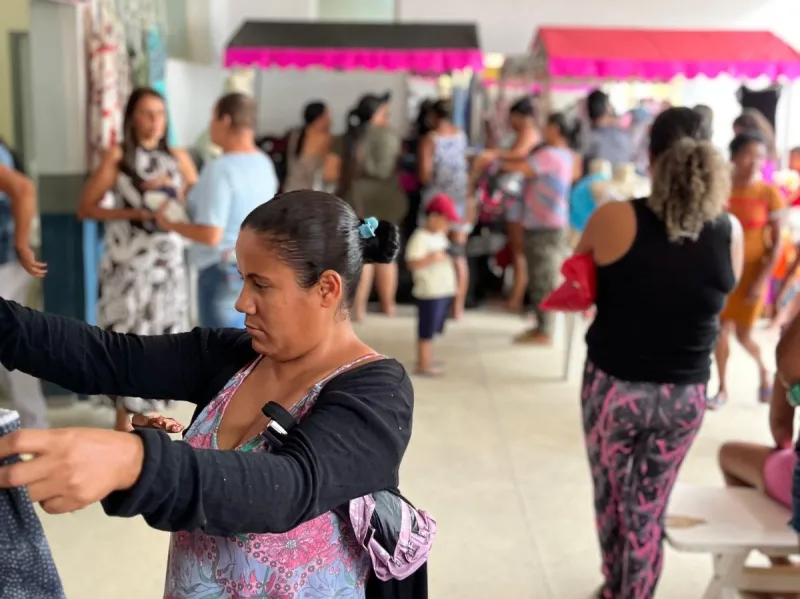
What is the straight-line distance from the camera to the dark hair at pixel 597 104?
6.07 meters

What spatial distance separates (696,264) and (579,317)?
321 cm

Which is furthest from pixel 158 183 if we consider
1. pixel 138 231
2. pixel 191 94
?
pixel 191 94

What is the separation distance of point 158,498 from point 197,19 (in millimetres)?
6835

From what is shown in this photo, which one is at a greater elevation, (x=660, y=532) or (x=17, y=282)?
(x=17, y=282)

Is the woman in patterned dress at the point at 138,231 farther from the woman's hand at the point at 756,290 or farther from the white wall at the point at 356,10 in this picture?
the white wall at the point at 356,10

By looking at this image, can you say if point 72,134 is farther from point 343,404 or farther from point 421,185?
point 343,404

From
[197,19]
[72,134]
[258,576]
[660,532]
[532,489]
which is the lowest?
[532,489]

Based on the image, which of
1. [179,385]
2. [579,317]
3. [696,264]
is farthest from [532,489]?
[179,385]

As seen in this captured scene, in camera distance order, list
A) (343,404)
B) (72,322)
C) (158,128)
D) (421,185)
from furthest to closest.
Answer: (421,185)
(158,128)
(72,322)
(343,404)

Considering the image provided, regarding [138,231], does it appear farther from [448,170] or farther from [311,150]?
[448,170]

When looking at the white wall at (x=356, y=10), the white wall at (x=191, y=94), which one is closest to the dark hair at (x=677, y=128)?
the white wall at (x=191, y=94)

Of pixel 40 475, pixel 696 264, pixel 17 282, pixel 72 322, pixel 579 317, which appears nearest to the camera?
pixel 40 475

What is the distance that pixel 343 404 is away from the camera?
1054 millimetres

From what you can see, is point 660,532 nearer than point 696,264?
No
